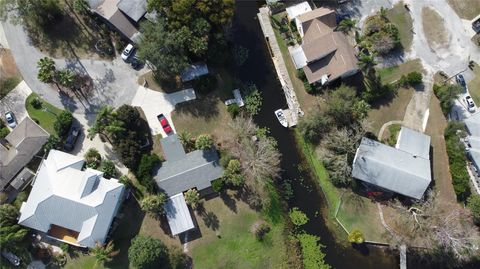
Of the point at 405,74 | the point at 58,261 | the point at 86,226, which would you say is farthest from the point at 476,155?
the point at 58,261

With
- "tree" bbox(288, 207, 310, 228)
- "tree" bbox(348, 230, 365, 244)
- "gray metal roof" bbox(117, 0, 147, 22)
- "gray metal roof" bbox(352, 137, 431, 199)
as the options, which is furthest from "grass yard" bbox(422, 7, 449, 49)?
"gray metal roof" bbox(117, 0, 147, 22)

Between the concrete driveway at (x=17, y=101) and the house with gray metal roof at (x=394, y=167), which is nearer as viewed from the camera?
the house with gray metal roof at (x=394, y=167)

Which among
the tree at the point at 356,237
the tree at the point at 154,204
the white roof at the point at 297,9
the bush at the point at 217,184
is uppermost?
the white roof at the point at 297,9

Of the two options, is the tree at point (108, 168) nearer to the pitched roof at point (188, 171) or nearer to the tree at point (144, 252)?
the pitched roof at point (188, 171)

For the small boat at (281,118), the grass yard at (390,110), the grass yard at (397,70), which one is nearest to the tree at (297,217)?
Answer: the small boat at (281,118)

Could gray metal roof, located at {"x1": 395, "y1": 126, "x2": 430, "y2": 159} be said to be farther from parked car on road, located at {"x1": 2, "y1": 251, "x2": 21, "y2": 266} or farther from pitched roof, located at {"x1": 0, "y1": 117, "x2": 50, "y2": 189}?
parked car on road, located at {"x1": 2, "y1": 251, "x2": 21, "y2": 266}

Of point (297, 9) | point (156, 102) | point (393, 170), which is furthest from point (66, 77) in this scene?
point (393, 170)

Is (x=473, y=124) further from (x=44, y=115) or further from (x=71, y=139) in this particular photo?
(x=44, y=115)
